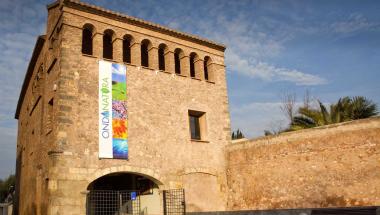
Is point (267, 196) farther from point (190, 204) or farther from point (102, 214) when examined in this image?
point (102, 214)

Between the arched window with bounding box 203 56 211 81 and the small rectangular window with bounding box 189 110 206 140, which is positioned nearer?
the small rectangular window with bounding box 189 110 206 140

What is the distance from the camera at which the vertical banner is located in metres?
13.1

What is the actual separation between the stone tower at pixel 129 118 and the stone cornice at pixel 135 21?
0.12ft

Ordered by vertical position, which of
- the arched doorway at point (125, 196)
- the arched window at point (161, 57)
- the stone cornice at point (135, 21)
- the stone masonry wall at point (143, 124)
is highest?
the stone cornice at point (135, 21)

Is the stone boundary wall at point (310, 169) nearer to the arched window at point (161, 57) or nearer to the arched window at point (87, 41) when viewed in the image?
the arched window at point (161, 57)

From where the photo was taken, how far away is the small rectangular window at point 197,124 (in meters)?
16.1

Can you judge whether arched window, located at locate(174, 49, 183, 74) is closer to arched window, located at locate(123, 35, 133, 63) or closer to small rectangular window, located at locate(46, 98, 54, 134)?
arched window, located at locate(123, 35, 133, 63)

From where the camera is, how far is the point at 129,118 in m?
13.9

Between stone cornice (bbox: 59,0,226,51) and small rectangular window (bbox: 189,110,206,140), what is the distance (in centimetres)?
334

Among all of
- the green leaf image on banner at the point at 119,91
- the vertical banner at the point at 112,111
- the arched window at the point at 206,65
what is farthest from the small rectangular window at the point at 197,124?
the vertical banner at the point at 112,111

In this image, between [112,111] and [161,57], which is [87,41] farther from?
[112,111]

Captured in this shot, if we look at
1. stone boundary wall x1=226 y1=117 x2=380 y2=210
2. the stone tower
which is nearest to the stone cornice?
the stone tower

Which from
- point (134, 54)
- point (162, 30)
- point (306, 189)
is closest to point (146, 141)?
point (134, 54)

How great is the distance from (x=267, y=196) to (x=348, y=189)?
3.19m
